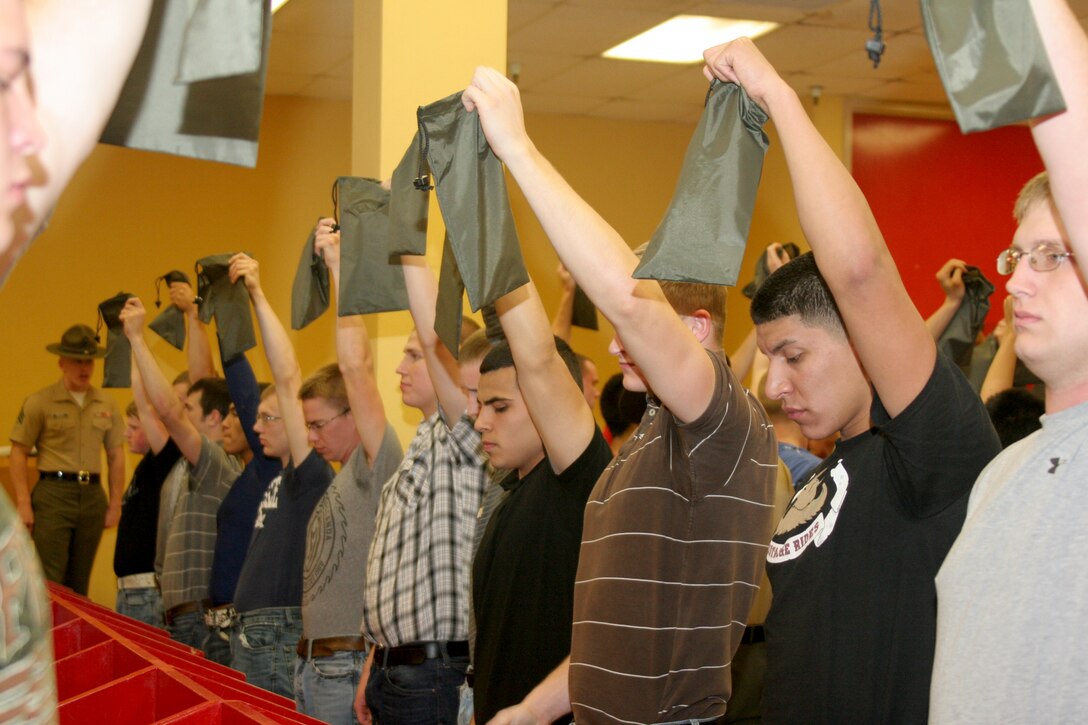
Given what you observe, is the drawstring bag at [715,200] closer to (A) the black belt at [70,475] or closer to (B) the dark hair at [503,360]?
(B) the dark hair at [503,360]

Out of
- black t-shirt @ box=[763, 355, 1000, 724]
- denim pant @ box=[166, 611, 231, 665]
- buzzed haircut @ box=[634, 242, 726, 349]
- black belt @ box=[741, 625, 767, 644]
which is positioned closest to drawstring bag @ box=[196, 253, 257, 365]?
denim pant @ box=[166, 611, 231, 665]

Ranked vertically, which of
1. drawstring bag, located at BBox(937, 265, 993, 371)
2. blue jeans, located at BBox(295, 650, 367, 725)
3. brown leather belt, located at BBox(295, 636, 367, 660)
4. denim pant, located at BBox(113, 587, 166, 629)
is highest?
drawstring bag, located at BBox(937, 265, 993, 371)

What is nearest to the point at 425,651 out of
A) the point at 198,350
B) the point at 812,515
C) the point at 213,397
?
the point at 812,515

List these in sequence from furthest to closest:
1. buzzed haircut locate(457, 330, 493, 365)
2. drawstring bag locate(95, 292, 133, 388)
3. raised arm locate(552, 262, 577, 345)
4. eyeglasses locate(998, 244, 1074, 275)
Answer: drawstring bag locate(95, 292, 133, 388) < raised arm locate(552, 262, 577, 345) < buzzed haircut locate(457, 330, 493, 365) < eyeglasses locate(998, 244, 1074, 275)

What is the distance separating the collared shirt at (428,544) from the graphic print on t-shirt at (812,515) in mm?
1264

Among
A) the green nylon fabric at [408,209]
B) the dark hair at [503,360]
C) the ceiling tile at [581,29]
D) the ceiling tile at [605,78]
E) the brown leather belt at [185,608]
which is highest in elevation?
the ceiling tile at [581,29]

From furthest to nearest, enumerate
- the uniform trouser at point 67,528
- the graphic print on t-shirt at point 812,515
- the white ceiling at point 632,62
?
the uniform trouser at point 67,528
the white ceiling at point 632,62
the graphic print on t-shirt at point 812,515

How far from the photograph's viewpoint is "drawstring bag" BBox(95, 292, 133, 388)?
5305 millimetres

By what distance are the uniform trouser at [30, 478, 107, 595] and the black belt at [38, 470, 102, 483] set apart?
2 centimetres

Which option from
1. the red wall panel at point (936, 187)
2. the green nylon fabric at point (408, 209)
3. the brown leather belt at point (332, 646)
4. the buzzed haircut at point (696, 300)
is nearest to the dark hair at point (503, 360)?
the green nylon fabric at point (408, 209)

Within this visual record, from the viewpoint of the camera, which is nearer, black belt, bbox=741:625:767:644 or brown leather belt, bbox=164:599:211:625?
black belt, bbox=741:625:767:644

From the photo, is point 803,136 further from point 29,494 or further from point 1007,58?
point 29,494

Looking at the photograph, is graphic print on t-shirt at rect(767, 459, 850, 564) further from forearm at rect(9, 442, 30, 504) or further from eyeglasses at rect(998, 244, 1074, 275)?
forearm at rect(9, 442, 30, 504)

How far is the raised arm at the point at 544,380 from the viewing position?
90.8 inches
